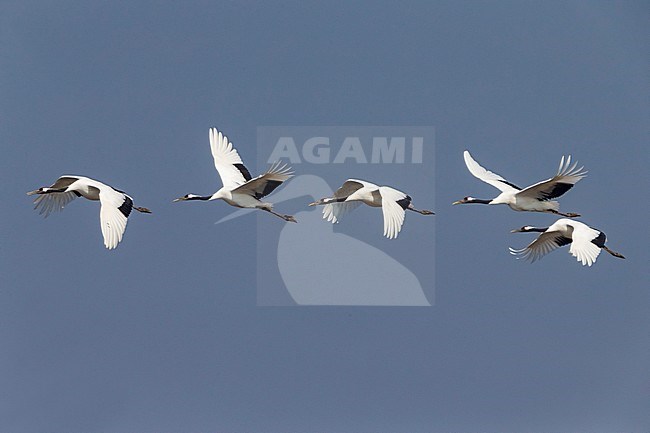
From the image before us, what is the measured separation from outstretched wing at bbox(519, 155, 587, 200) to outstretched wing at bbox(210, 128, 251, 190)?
204cm

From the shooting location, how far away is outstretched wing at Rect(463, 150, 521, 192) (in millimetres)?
10711

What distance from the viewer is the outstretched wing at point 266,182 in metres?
10.1

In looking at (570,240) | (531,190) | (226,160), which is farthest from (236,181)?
(570,240)

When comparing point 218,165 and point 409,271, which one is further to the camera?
point 409,271

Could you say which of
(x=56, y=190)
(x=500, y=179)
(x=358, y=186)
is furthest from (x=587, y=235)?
(x=56, y=190)

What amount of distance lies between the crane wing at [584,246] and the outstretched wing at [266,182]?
79.2 inches

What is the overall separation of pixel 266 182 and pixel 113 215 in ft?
3.70

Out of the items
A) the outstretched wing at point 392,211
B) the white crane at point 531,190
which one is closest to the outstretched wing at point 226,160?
the outstretched wing at point 392,211

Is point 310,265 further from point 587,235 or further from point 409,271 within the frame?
point 587,235

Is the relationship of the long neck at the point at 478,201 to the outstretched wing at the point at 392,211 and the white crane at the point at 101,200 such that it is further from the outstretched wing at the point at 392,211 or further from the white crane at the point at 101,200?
the white crane at the point at 101,200

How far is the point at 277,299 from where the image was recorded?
39.4 feet

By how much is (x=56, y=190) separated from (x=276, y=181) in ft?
5.43

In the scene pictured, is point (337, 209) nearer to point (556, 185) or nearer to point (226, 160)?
point (226, 160)

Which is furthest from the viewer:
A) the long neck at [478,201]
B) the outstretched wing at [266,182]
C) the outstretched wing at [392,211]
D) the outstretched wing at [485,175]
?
the long neck at [478,201]
